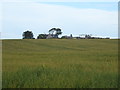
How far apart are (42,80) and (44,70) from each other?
1.44 m

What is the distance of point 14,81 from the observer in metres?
7.40

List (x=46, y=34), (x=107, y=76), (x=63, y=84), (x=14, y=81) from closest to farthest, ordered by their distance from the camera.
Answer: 1. (x=63, y=84)
2. (x=14, y=81)
3. (x=107, y=76)
4. (x=46, y=34)

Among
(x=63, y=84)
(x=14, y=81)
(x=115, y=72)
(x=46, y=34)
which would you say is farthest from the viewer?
(x=46, y=34)

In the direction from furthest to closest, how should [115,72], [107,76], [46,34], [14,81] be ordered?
[46,34]
[115,72]
[107,76]
[14,81]

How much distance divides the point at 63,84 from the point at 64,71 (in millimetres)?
1733

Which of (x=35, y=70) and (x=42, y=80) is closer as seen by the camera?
(x=42, y=80)

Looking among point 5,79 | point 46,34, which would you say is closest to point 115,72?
point 5,79

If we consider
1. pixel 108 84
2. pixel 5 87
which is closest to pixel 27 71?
pixel 5 87

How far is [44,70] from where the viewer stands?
8.95 meters

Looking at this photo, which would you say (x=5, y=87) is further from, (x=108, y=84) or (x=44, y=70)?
(x=108, y=84)

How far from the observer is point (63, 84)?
695 cm

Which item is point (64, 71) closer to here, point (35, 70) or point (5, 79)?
point (35, 70)

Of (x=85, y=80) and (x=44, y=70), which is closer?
(x=85, y=80)

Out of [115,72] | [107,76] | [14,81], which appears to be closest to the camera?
[14,81]
